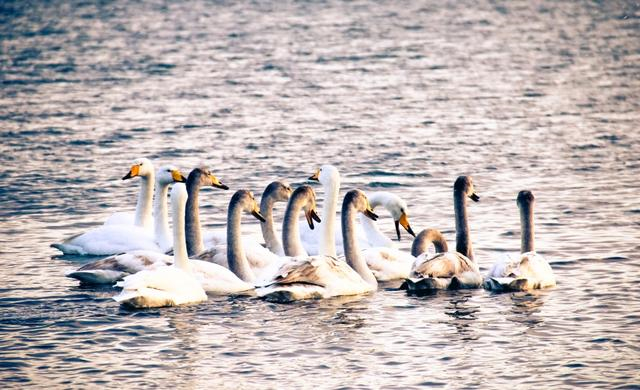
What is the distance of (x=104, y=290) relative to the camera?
672 inches

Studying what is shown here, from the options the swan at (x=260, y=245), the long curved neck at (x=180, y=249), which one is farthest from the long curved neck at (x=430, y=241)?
the long curved neck at (x=180, y=249)

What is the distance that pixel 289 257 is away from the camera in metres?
16.9

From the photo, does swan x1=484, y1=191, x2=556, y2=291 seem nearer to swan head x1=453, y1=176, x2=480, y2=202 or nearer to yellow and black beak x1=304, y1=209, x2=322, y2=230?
swan head x1=453, y1=176, x2=480, y2=202

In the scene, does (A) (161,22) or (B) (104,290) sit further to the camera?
(A) (161,22)

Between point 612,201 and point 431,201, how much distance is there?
2.83 m

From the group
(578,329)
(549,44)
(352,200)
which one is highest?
(549,44)

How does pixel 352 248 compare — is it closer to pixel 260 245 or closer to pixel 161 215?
pixel 260 245

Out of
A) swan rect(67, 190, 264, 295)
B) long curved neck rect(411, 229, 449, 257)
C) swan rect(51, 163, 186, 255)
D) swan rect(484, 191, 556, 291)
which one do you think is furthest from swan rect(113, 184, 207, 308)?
swan rect(484, 191, 556, 291)

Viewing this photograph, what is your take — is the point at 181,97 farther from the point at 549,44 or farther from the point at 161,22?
the point at 161,22

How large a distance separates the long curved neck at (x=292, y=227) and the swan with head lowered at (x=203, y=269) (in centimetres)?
39

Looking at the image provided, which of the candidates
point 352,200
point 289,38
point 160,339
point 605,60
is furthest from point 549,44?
point 160,339

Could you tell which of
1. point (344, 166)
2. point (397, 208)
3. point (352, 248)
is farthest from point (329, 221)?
point (344, 166)

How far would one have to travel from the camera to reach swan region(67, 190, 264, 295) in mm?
16781

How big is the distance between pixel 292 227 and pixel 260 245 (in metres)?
0.62
